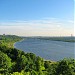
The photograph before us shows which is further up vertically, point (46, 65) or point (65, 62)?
point (65, 62)

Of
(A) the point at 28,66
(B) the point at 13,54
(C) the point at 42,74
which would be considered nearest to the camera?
(C) the point at 42,74

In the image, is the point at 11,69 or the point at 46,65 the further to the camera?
the point at 46,65

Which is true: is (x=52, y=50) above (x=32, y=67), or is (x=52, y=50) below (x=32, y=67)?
below

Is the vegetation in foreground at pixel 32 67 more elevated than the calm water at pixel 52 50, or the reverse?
the vegetation in foreground at pixel 32 67

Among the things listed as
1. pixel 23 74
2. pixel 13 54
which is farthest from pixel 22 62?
pixel 13 54

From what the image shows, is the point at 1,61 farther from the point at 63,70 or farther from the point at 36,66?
the point at 63,70

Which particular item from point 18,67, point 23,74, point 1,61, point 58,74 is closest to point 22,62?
point 18,67

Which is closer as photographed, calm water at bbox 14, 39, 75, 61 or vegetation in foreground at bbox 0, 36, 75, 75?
vegetation in foreground at bbox 0, 36, 75, 75

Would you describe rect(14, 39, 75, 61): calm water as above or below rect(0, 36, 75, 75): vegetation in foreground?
below

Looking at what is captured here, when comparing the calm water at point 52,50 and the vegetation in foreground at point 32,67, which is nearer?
the vegetation in foreground at point 32,67

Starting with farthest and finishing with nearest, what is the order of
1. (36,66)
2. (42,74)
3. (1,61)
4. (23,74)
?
(1,61) → (36,66) → (42,74) → (23,74)

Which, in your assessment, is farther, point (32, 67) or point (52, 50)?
point (52, 50)
